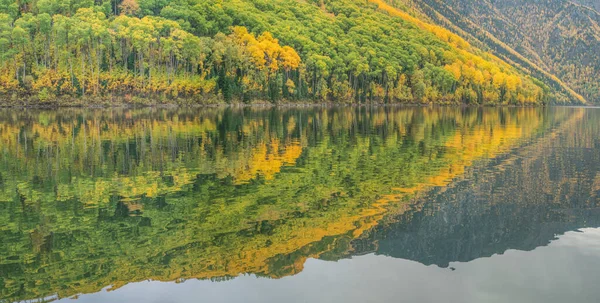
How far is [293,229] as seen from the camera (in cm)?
1881

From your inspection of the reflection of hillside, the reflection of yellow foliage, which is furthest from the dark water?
the reflection of yellow foliage

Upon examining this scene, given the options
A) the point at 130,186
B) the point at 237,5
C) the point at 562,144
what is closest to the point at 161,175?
the point at 130,186

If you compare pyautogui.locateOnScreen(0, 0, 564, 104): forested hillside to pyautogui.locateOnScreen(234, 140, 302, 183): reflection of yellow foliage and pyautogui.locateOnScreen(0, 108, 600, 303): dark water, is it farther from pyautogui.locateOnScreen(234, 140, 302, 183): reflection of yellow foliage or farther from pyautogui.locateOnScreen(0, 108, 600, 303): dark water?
pyautogui.locateOnScreen(0, 108, 600, 303): dark water

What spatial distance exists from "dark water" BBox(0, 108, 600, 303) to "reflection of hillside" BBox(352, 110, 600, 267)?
0.30ft

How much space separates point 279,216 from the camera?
20469 millimetres

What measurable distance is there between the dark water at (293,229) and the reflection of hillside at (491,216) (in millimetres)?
93

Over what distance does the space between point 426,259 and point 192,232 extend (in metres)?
7.98

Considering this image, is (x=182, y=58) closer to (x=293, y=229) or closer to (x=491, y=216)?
(x=491, y=216)

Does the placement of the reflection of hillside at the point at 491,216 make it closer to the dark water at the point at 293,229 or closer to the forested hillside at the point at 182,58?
the dark water at the point at 293,229

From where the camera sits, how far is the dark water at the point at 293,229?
46.8 ft

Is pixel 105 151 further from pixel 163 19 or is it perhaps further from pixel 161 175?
pixel 163 19

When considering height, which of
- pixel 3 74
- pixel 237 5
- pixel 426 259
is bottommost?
pixel 426 259

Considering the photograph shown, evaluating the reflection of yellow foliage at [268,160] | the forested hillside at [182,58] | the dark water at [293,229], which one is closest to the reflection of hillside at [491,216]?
the dark water at [293,229]

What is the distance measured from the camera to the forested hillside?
4390 inches
